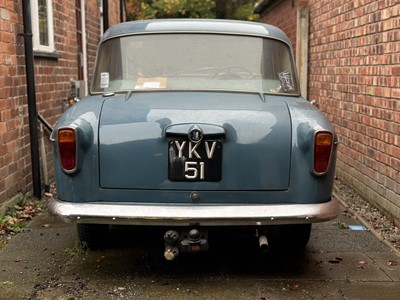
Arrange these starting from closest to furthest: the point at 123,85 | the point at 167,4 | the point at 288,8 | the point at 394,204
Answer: the point at 123,85, the point at 394,204, the point at 288,8, the point at 167,4

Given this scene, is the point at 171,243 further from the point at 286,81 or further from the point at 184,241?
the point at 286,81

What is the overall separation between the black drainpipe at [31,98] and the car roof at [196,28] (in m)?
1.47

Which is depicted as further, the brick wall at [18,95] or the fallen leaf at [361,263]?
the brick wall at [18,95]

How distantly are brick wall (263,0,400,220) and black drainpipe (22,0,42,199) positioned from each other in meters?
3.72

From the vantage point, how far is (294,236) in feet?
16.3

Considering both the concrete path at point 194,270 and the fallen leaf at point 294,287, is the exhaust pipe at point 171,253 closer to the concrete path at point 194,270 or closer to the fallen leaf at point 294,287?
the concrete path at point 194,270

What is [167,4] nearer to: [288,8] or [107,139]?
[288,8]

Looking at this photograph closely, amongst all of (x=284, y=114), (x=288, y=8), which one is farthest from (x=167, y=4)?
(x=284, y=114)

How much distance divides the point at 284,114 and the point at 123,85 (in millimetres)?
1412

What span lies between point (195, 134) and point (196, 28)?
1560mm

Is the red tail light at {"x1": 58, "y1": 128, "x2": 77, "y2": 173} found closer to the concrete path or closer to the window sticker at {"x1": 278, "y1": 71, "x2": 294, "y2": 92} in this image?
the concrete path

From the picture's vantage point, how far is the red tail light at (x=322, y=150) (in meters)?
4.04

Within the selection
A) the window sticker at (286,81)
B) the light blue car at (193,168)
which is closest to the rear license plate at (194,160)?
the light blue car at (193,168)

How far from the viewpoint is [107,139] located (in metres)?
4.04
